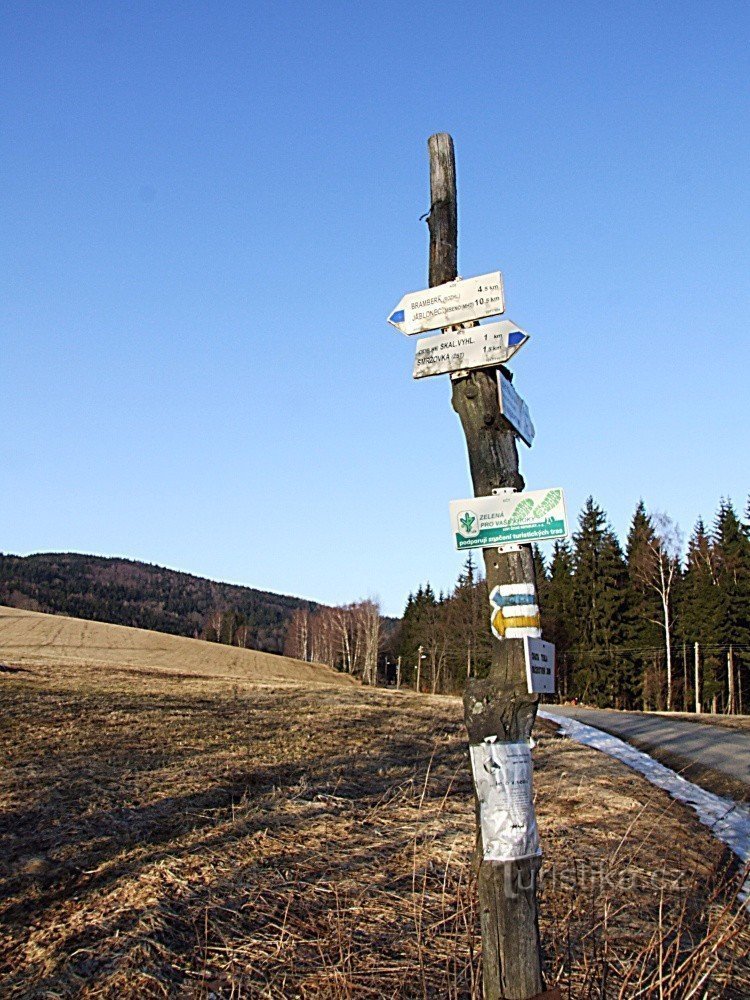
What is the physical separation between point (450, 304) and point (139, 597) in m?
163

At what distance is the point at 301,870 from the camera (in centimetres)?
570

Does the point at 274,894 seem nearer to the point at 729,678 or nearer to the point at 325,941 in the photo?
the point at 325,941

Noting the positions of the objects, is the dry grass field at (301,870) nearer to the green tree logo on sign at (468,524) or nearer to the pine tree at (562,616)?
the green tree logo on sign at (468,524)

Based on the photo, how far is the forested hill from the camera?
120188 mm

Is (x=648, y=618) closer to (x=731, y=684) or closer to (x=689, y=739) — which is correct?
(x=731, y=684)

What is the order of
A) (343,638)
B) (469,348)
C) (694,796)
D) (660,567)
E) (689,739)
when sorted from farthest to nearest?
(343,638) → (660,567) → (689,739) → (694,796) → (469,348)

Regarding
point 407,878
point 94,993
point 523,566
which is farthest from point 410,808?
point 523,566

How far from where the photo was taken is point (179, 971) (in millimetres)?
4168

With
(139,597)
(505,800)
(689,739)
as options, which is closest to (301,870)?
(505,800)

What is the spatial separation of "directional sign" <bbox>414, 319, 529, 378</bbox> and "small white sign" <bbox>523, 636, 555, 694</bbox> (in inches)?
53.3

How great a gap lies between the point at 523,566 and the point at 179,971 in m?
2.75

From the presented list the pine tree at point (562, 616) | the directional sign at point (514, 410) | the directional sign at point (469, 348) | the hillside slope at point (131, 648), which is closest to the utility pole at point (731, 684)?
the pine tree at point (562, 616)

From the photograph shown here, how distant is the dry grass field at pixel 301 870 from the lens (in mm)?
4059

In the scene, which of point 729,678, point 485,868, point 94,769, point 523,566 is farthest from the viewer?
point 729,678
